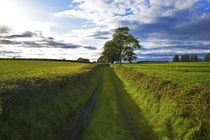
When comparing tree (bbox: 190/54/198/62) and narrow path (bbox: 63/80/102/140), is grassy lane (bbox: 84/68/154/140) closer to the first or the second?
narrow path (bbox: 63/80/102/140)

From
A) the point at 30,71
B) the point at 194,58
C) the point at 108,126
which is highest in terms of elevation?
the point at 194,58

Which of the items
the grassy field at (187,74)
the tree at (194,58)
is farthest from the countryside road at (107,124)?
the tree at (194,58)

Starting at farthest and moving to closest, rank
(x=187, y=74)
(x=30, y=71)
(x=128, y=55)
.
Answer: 1. (x=128, y=55)
2. (x=30, y=71)
3. (x=187, y=74)

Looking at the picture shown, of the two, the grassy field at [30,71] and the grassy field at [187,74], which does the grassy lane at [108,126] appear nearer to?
the grassy field at [187,74]

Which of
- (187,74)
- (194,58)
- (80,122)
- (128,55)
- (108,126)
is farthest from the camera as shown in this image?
(194,58)

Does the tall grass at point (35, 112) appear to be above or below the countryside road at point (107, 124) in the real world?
above

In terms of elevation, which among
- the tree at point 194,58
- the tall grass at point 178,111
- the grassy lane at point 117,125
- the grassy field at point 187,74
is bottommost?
the grassy lane at point 117,125

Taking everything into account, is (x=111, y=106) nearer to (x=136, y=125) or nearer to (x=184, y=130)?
(x=136, y=125)

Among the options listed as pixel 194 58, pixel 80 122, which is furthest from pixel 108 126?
pixel 194 58

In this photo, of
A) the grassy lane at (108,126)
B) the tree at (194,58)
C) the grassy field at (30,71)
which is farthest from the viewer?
the tree at (194,58)

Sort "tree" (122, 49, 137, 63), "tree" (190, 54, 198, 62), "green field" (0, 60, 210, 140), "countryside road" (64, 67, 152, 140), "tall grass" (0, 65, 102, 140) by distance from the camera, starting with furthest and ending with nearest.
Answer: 1. "tree" (190, 54, 198, 62)
2. "tree" (122, 49, 137, 63)
3. "countryside road" (64, 67, 152, 140)
4. "green field" (0, 60, 210, 140)
5. "tall grass" (0, 65, 102, 140)

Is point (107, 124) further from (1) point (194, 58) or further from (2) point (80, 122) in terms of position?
(1) point (194, 58)

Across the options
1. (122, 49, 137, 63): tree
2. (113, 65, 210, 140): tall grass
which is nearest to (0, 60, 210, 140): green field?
(113, 65, 210, 140): tall grass

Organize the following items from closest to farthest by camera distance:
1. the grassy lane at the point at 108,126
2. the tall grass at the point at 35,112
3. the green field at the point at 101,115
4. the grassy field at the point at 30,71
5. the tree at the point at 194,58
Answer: the tall grass at the point at 35,112 → the green field at the point at 101,115 → the grassy lane at the point at 108,126 → the grassy field at the point at 30,71 → the tree at the point at 194,58
